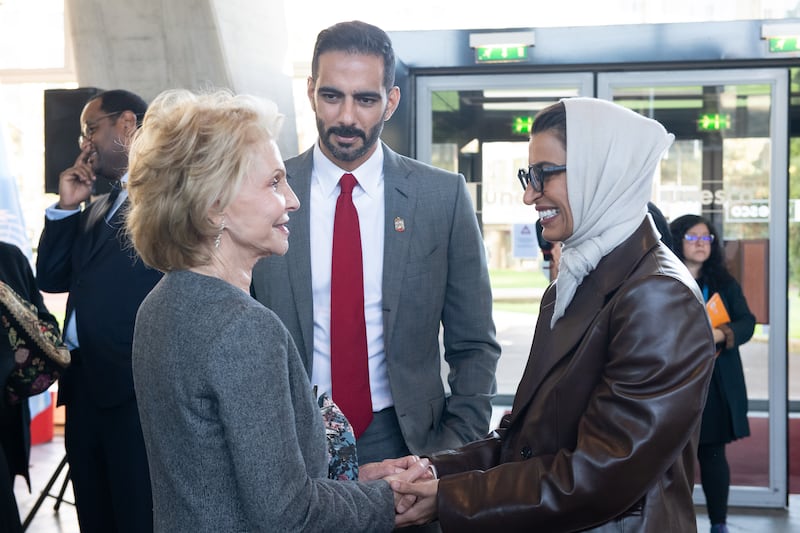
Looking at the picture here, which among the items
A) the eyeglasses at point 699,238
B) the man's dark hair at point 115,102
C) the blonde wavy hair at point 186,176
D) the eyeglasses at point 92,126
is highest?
the man's dark hair at point 115,102

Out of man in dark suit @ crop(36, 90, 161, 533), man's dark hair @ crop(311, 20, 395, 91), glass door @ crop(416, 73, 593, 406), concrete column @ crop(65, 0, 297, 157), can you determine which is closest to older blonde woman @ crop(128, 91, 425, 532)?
man's dark hair @ crop(311, 20, 395, 91)

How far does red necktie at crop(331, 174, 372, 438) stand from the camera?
7.72 ft

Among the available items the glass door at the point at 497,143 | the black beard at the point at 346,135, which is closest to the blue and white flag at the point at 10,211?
the glass door at the point at 497,143

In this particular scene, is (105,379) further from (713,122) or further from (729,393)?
(713,122)

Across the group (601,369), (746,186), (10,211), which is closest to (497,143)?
(746,186)

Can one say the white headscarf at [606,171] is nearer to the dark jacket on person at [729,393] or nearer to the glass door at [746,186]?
the dark jacket on person at [729,393]

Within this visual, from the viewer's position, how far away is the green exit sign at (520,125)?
6070mm

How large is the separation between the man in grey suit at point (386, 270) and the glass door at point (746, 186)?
367 centimetres

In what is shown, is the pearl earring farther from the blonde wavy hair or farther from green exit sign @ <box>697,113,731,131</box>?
green exit sign @ <box>697,113,731,131</box>

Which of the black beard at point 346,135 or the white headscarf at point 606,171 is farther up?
the black beard at point 346,135

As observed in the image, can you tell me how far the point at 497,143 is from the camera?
6105 millimetres

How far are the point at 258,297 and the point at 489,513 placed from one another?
38.4 inches

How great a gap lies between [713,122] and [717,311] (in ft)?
5.37

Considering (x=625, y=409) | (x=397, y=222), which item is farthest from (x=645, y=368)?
(x=397, y=222)
